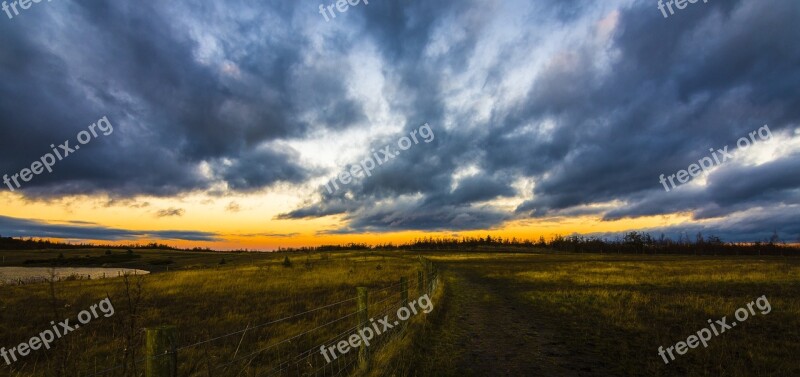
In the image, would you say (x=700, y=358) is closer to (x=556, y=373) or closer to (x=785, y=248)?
(x=556, y=373)

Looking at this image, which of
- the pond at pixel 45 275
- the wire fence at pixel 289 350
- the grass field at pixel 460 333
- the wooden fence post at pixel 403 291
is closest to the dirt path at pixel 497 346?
the grass field at pixel 460 333

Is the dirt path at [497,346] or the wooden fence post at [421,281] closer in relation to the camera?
the dirt path at [497,346]

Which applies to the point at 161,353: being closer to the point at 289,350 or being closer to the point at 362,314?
the point at 362,314

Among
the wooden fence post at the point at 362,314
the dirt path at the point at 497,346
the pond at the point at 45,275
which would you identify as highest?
the pond at the point at 45,275

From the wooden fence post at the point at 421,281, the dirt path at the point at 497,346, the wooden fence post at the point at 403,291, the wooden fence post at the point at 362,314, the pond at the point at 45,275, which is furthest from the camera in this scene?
the pond at the point at 45,275

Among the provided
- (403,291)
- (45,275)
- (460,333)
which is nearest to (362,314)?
(403,291)

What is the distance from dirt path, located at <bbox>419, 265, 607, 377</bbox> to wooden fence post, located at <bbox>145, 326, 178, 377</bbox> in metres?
4.90

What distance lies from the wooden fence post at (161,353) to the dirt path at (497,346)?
490 centimetres

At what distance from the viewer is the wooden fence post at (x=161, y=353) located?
3.79 meters

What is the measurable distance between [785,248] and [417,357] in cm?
17722

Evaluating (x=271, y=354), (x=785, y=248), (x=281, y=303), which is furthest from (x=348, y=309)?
(x=785, y=248)

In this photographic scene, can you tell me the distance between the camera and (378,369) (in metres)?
7.22

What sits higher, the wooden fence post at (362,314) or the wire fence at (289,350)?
the wooden fence post at (362,314)

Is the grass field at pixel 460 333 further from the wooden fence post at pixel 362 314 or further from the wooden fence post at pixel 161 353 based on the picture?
the wooden fence post at pixel 362 314
